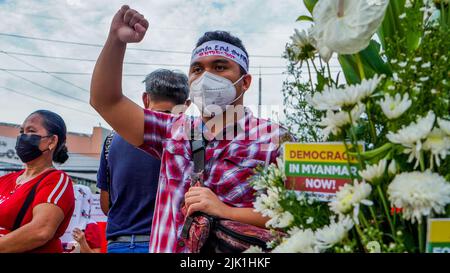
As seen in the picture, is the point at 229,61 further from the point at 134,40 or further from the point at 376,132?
the point at 376,132

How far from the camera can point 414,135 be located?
0.66 meters

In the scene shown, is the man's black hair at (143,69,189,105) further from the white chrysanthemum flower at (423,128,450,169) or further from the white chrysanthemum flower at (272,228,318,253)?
the white chrysanthemum flower at (423,128,450,169)

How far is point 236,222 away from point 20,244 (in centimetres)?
130

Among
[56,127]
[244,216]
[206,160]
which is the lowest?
[244,216]

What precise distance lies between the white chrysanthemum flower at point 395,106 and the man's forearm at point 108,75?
2.89 feet

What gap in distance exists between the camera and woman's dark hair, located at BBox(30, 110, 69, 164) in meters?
2.52

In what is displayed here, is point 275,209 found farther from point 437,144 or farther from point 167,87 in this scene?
point 167,87

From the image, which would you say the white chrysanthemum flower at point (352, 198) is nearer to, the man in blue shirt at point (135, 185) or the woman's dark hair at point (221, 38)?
the woman's dark hair at point (221, 38)

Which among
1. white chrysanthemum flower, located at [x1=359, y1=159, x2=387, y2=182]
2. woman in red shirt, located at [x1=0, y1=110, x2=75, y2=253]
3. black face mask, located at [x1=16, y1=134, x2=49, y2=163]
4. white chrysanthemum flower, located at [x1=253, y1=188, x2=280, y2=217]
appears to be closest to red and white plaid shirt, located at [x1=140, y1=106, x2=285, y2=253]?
white chrysanthemum flower, located at [x1=253, y1=188, x2=280, y2=217]

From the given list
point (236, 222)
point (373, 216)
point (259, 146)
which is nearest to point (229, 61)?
point (259, 146)

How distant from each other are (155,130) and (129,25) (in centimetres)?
44

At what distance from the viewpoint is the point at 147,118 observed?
1.53m

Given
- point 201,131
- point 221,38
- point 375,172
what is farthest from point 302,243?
point 221,38

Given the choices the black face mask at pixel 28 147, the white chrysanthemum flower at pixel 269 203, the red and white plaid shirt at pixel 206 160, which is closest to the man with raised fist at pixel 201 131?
the red and white plaid shirt at pixel 206 160
